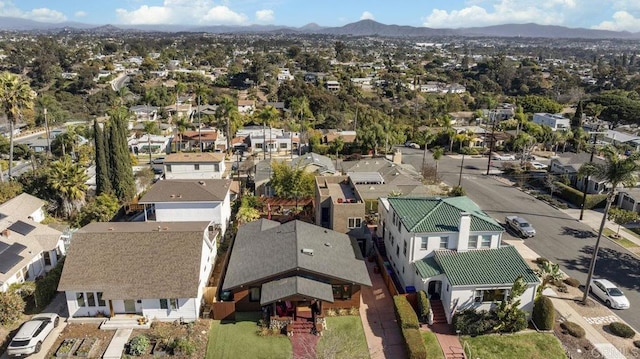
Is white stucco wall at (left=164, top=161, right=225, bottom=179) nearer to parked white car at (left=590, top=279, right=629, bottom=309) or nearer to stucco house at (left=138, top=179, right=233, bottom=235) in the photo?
stucco house at (left=138, top=179, right=233, bottom=235)

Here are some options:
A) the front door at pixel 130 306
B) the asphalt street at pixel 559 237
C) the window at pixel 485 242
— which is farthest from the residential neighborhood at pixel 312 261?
the front door at pixel 130 306

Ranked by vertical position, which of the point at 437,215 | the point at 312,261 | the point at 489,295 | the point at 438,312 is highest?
the point at 437,215

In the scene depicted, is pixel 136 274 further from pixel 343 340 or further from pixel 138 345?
pixel 343 340

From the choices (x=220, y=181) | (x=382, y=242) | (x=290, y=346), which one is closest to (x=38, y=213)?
(x=220, y=181)

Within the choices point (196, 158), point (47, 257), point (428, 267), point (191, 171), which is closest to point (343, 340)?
point (428, 267)

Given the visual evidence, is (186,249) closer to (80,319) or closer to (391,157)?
(80,319)

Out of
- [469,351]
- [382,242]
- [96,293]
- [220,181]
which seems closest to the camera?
[469,351]

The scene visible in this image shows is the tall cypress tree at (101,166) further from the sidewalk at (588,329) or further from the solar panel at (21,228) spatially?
the sidewalk at (588,329)
